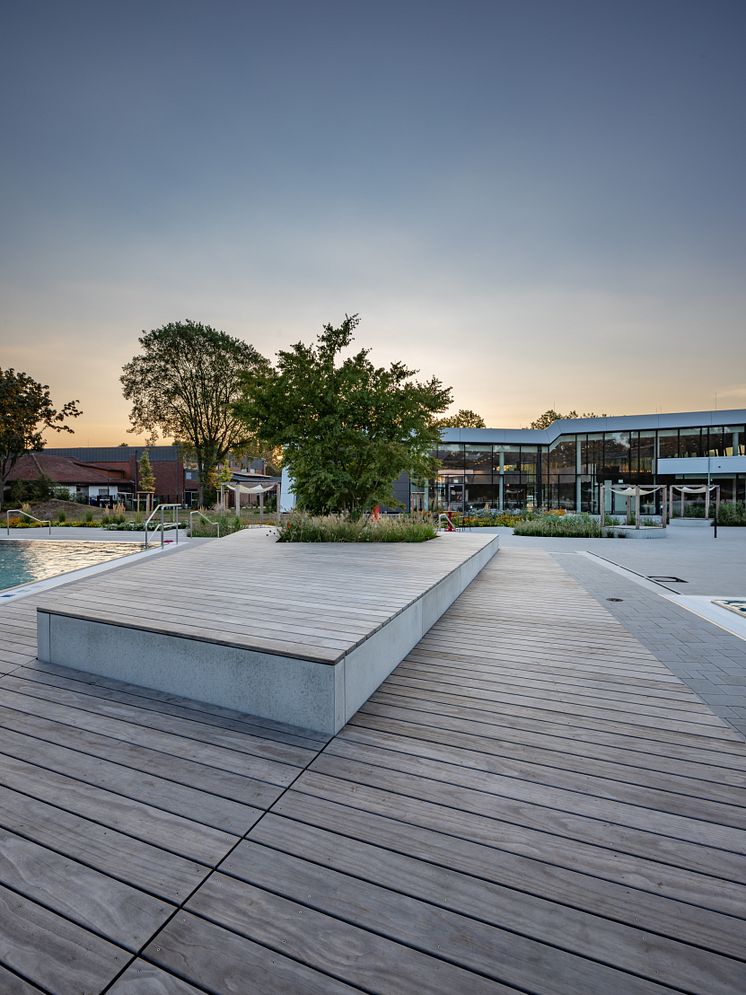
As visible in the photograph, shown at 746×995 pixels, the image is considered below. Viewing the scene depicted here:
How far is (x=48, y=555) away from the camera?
1314 centimetres

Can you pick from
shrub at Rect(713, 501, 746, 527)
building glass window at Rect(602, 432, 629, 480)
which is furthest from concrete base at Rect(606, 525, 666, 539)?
building glass window at Rect(602, 432, 629, 480)

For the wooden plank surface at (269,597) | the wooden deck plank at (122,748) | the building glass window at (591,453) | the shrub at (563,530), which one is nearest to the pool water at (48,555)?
the wooden plank surface at (269,597)

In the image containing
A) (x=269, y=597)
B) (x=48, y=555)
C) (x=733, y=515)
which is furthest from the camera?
(x=733, y=515)

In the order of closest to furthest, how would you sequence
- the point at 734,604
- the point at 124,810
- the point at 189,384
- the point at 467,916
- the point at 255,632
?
the point at 467,916 < the point at 124,810 < the point at 255,632 < the point at 734,604 < the point at 189,384

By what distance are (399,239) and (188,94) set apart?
220 inches

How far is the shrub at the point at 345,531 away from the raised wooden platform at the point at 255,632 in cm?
Answer: 371

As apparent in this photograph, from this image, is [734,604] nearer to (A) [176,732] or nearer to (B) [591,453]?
(A) [176,732]

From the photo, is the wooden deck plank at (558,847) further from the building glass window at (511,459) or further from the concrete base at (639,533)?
the building glass window at (511,459)

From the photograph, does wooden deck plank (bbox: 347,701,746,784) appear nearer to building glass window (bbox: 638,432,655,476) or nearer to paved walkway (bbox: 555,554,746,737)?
paved walkway (bbox: 555,554,746,737)

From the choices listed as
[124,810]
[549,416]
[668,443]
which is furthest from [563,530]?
[549,416]

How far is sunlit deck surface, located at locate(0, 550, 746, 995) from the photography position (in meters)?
1.34

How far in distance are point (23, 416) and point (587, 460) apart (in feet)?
115

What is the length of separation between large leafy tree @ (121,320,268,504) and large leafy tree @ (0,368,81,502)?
4639mm

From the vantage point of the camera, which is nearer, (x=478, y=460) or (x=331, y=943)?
(x=331, y=943)
